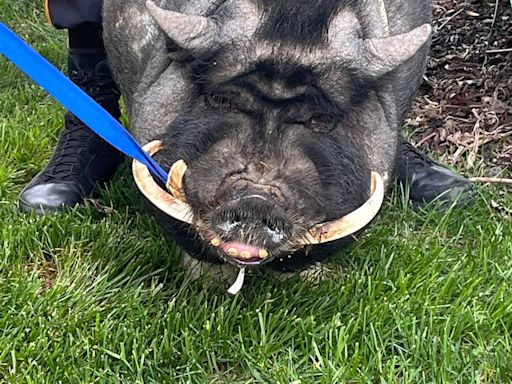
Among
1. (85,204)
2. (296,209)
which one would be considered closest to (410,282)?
(296,209)

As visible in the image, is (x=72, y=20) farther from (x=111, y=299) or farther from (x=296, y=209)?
(x=296, y=209)

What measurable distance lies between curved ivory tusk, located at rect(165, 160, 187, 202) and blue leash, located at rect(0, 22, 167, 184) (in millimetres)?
62

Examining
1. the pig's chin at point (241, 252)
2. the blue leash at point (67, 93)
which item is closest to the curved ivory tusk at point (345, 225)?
the pig's chin at point (241, 252)

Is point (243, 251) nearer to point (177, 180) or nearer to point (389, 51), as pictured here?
point (177, 180)

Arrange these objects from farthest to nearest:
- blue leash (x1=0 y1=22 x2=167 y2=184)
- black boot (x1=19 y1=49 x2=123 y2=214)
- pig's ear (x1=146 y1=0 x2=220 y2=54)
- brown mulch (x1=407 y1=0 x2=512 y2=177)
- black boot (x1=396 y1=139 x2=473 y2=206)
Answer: brown mulch (x1=407 y1=0 x2=512 y2=177) → black boot (x1=396 y1=139 x2=473 y2=206) → black boot (x1=19 y1=49 x2=123 y2=214) → pig's ear (x1=146 y1=0 x2=220 y2=54) → blue leash (x1=0 y1=22 x2=167 y2=184)

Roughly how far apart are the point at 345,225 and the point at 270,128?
295mm

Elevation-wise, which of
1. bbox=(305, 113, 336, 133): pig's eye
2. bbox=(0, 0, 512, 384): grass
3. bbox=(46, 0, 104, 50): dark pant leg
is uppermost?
bbox=(46, 0, 104, 50): dark pant leg

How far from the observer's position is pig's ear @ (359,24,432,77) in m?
2.34

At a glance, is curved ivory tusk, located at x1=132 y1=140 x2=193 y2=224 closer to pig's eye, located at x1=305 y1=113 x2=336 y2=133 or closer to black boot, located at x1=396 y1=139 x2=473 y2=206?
pig's eye, located at x1=305 y1=113 x2=336 y2=133

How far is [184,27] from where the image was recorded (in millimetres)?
2271

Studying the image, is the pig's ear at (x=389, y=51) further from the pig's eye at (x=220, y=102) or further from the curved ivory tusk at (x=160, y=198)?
the curved ivory tusk at (x=160, y=198)

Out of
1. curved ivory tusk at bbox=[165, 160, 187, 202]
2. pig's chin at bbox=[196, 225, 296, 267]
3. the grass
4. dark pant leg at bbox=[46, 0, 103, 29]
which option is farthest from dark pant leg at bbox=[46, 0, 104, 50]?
pig's chin at bbox=[196, 225, 296, 267]

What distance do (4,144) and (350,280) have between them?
1.44 metres

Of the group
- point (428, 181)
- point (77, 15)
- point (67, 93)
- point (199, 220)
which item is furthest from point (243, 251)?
point (77, 15)
